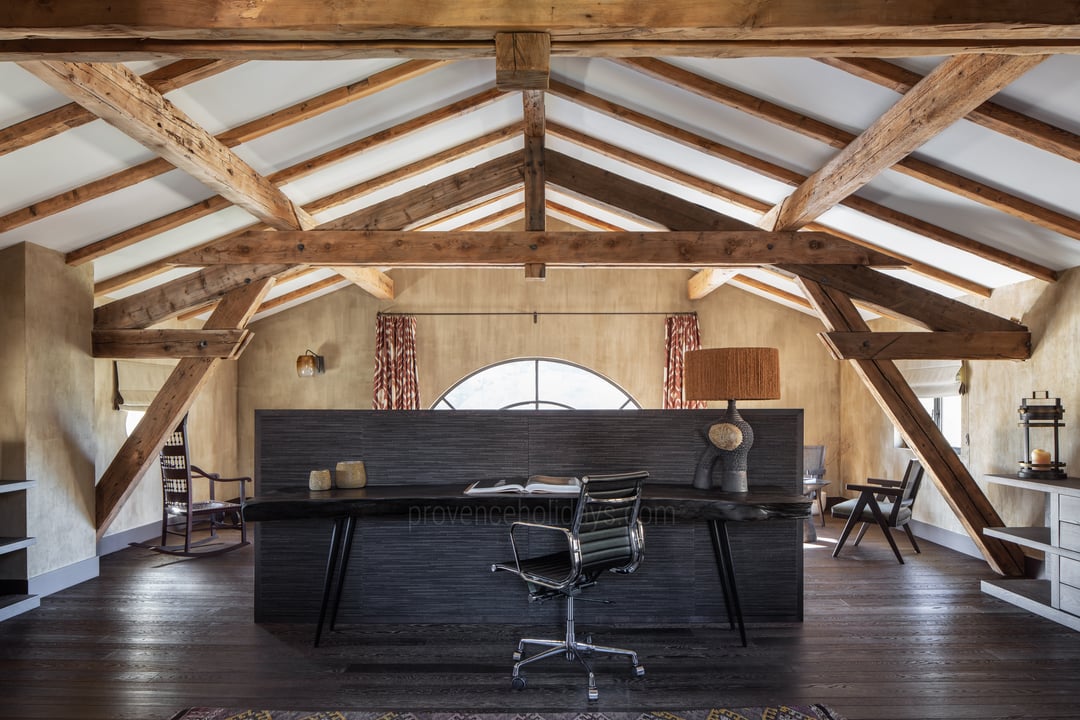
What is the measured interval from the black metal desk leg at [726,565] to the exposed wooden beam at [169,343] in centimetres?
370

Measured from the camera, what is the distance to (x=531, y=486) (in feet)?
11.8

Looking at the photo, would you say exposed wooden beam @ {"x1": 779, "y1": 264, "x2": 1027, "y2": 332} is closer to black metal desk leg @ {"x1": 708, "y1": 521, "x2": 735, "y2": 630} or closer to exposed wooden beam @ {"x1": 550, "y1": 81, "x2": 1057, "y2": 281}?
exposed wooden beam @ {"x1": 550, "y1": 81, "x2": 1057, "y2": 281}

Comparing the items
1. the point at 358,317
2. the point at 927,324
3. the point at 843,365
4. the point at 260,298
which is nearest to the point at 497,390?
the point at 358,317

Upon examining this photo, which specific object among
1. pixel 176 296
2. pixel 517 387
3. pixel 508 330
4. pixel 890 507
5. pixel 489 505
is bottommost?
pixel 890 507

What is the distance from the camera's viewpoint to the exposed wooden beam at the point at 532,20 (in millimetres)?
2340

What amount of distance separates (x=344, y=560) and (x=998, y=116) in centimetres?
404

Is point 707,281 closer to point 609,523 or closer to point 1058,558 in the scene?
point 1058,558

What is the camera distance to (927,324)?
17.3 ft

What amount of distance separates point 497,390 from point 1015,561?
9.01 m

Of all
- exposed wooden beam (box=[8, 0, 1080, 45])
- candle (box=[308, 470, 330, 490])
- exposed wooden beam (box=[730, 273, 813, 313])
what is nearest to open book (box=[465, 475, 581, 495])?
candle (box=[308, 470, 330, 490])

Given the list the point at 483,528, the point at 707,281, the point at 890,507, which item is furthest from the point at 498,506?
the point at 707,281

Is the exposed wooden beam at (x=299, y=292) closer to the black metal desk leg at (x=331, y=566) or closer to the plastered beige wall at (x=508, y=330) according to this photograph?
the plastered beige wall at (x=508, y=330)

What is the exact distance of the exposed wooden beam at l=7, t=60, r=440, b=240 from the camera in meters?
4.33

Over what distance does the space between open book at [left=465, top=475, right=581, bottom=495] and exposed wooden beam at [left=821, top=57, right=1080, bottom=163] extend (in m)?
2.49
